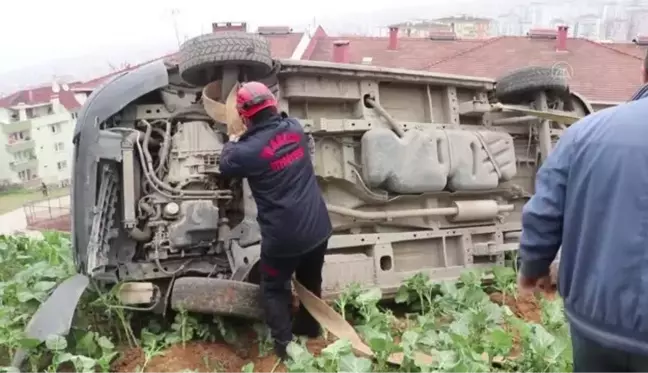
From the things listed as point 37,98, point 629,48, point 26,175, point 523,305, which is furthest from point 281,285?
point 26,175

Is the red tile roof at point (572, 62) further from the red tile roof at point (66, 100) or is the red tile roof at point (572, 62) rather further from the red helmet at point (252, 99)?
the red tile roof at point (66, 100)

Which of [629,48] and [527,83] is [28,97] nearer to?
[629,48]

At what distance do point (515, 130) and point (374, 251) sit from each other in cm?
179

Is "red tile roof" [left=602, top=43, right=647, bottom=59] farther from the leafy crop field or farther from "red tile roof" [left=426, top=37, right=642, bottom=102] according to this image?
the leafy crop field

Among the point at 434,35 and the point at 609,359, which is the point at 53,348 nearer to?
the point at 609,359

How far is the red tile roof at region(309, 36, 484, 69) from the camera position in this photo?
742 inches

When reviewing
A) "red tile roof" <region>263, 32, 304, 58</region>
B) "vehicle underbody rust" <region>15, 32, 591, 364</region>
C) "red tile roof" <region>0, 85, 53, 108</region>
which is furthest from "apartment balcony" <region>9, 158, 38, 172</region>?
"vehicle underbody rust" <region>15, 32, 591, 364</region>

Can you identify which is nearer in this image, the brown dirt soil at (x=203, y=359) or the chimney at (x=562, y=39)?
the brown dirt soil at (x=203, y=359)

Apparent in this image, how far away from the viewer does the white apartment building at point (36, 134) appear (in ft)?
90.5

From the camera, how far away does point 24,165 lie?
99.0ft

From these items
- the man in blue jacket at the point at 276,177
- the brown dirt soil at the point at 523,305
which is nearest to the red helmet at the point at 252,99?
the man in blue jacket at the point at 276,177

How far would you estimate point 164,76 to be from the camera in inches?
168

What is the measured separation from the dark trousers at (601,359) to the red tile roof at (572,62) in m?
14.5

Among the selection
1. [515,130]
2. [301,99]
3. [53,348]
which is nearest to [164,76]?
[301,99]
